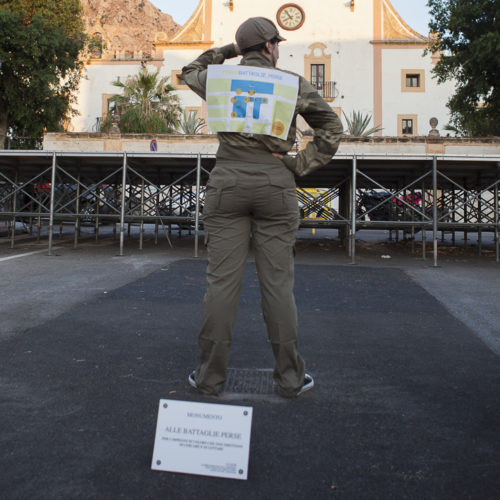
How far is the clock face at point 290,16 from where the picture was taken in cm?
3338

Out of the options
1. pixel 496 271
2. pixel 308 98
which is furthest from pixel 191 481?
pixel 496 271

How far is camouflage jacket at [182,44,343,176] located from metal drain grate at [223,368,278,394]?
116cm

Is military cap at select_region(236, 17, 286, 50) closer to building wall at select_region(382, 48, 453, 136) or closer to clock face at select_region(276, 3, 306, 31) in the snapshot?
building wall at select_region(382, 48, 453, 136)

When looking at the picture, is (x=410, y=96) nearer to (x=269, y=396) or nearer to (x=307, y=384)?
(x=307, y=384)

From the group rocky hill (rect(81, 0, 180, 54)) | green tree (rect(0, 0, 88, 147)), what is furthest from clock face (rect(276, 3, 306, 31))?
rocky hill (rect(81, 0, 180, 54))

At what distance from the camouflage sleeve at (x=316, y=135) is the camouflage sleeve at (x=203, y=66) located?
0.44 meters

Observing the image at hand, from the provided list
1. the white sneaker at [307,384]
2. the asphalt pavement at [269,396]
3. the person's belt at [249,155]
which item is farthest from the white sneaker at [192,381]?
the person's belt at [249,155]

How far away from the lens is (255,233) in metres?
2.53

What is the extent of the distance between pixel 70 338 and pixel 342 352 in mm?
2046

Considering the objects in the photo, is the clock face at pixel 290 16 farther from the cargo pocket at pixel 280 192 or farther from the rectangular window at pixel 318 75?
the cargo pocket at pixel 280 192

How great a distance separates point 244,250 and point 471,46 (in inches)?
679

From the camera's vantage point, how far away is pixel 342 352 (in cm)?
358

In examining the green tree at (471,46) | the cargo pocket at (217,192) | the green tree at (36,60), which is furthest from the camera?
the green tree at (36,60)

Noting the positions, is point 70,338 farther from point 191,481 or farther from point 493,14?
point 493,14
